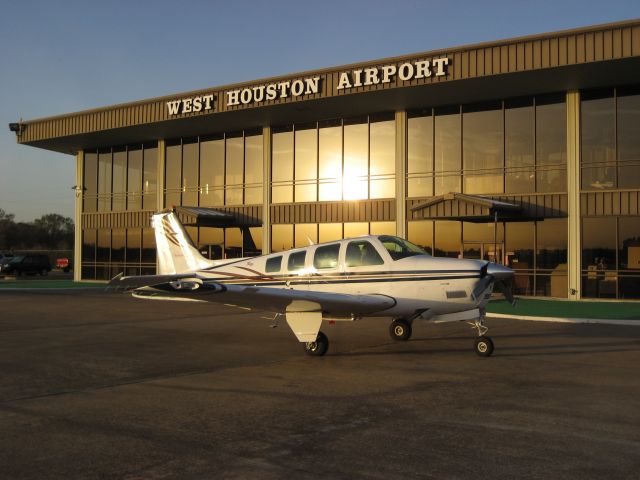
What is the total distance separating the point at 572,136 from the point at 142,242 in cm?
2356

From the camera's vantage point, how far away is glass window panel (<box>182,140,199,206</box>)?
108 feet

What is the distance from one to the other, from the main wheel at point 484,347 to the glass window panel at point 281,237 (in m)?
19.3

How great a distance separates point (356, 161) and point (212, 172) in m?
8.78

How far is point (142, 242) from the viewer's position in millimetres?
34656

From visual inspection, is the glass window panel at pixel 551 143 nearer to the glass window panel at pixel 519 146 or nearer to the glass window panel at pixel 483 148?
the glass window panel at pixel 519 146

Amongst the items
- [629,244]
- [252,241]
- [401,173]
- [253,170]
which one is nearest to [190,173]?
[253,170]

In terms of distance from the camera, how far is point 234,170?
31.4m

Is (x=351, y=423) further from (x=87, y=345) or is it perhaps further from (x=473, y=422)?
(x=87, y=345)

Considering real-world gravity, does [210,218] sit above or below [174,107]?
below

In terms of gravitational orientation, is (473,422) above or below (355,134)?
below

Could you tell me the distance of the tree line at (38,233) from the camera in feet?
337

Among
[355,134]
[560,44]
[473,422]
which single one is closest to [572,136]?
[560,44]

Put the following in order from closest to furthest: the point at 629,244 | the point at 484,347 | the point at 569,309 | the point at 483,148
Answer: the point at 484,347 < the point at 569,309 < the point at 629,244 < the point at 483,148

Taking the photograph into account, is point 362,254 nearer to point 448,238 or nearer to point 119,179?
point 448,238
